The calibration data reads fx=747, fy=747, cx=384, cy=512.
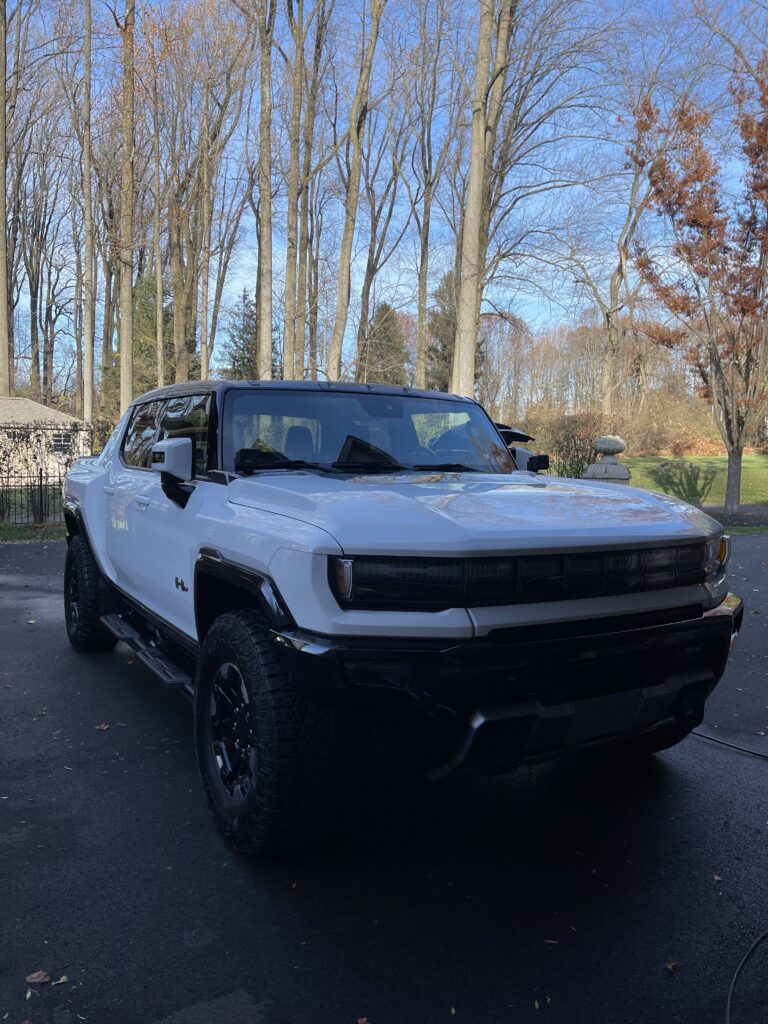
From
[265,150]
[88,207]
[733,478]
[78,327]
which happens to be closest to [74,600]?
[733,478]

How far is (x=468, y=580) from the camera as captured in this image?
2371mm

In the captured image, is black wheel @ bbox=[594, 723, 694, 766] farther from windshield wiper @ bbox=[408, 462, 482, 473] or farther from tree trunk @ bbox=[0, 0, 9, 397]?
tree trunk @ bbox=[0, 0, 9, 397]

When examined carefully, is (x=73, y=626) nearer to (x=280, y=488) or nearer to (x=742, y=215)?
(x=280, y=488)

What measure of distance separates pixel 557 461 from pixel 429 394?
54.6 feet

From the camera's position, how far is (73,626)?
5762mm

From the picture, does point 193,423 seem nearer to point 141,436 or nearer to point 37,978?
point 141,436

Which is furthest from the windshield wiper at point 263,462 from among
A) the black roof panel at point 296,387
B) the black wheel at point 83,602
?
the black wheel at point 83,602

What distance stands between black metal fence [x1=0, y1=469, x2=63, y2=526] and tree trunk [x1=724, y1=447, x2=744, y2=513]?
13224 millimetres

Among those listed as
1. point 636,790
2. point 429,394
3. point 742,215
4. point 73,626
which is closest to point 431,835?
point 636,790

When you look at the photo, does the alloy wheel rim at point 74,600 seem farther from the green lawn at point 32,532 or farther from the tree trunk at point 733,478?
the tree trunk at point 733,478

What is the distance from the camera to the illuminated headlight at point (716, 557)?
2.90m

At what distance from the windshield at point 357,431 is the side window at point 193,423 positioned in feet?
0.53

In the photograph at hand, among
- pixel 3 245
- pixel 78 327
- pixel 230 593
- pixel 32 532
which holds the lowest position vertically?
pixel 32 532

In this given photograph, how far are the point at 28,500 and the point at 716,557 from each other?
13.7 metres
